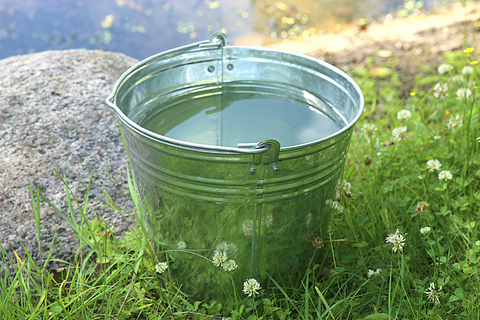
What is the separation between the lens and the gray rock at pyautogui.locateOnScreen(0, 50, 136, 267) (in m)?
1.86

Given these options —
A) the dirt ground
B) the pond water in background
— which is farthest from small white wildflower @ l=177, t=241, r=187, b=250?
the pond water in background

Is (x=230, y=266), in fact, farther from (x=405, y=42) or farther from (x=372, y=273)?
(x=405, y=42)

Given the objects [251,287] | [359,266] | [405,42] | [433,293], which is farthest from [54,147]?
[405,42]

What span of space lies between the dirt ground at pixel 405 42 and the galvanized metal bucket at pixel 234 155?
7.16 feet

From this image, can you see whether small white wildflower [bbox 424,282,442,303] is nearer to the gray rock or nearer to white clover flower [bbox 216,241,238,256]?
white clover flower [bbox 216,241,238,256]

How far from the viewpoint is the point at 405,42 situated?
4.25 meters

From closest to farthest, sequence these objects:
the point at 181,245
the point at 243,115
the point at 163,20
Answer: the point at 181,245 < the point at 243,115 < the point at 163,20

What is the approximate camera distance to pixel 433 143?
2.26m

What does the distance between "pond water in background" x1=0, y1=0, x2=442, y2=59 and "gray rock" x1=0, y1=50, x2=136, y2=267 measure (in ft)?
10.1

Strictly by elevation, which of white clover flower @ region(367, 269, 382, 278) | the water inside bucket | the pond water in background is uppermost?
the water inside bucket

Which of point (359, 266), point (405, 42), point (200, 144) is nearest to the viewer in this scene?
point (200, 144)

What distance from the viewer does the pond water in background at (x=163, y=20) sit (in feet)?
18.6

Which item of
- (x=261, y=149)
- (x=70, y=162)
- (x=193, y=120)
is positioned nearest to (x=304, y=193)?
(x=261, y=149)

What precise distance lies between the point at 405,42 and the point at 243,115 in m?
3.19
